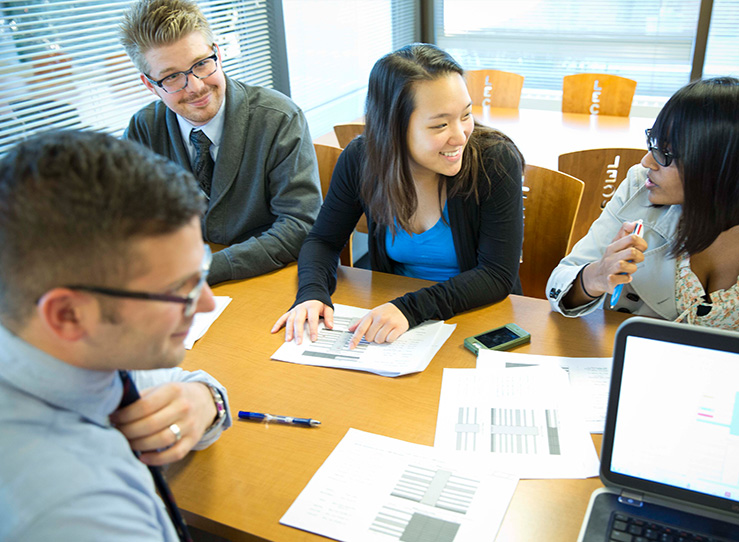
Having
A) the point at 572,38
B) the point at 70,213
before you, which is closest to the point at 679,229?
the point at 70,213

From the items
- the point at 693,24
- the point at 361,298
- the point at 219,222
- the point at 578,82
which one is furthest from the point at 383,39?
the point at 361,298

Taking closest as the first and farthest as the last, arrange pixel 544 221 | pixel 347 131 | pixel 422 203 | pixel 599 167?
pixel 422 203 → pixel 544 221 → pixel 599 167 → pixel 347 131

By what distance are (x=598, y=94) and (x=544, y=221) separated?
74.0 inches

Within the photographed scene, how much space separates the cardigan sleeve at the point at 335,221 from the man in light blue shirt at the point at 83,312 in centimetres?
91

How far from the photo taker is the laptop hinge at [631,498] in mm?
922

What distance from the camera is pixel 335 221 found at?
5.84 ft

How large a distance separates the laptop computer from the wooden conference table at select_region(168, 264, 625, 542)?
0.25 ft

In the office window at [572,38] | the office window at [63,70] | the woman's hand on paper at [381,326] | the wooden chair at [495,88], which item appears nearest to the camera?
the woman's hand on paper at [381,326]

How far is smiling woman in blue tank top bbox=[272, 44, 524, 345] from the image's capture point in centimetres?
149

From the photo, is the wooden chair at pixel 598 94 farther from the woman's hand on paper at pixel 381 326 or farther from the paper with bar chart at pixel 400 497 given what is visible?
the paper with bar chart at pixel 400 497

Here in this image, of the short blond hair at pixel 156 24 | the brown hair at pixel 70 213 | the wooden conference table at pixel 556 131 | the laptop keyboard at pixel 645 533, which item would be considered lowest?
the laptop keyboard at pixel 645 533

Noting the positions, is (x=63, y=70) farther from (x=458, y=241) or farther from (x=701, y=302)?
(x=701, y=302)

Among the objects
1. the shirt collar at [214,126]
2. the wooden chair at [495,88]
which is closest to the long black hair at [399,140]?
the shirt collar at [214,126]

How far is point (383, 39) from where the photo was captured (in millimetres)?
4285
